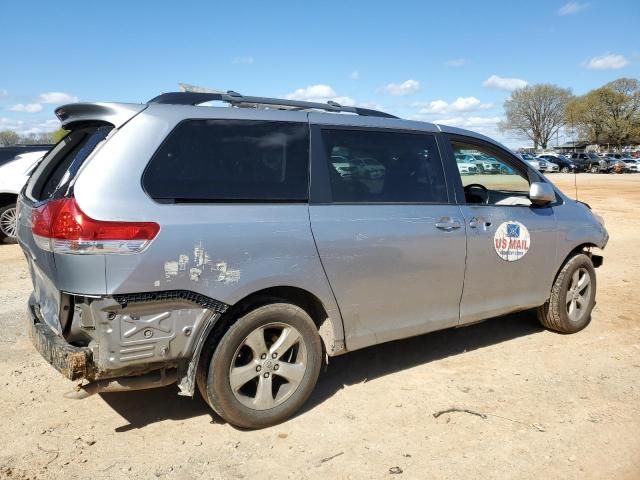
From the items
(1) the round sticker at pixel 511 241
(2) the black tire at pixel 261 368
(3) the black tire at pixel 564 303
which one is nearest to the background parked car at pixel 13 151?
(2) the black tire at pixel 261 368

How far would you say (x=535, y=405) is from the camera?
3.66 m

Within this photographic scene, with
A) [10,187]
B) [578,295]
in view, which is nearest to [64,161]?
[578,295]

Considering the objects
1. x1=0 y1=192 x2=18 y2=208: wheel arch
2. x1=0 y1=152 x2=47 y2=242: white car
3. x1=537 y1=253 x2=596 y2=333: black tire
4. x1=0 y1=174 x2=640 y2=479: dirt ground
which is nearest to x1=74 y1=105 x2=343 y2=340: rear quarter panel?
x1=0 y1=174 x2=640 y2=479: dirt ground

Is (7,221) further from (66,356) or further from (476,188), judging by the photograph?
(476,188)

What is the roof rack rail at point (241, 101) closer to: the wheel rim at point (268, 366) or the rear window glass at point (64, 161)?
the rear window glass at point (64, 161)

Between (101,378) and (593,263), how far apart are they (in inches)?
181

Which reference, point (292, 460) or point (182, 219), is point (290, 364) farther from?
point (182, 219)

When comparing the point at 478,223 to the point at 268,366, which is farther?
the point at 478,223

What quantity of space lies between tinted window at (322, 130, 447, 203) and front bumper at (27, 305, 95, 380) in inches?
66.3

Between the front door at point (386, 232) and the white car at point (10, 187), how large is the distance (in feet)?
24.8

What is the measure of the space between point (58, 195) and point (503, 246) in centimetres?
315

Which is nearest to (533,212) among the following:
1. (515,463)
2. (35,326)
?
(515,463)

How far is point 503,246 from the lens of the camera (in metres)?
4.30

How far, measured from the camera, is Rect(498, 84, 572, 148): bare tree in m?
80.8
